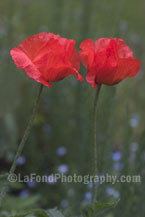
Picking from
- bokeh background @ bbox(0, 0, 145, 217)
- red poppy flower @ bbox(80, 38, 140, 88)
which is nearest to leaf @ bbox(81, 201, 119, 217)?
red poppy flower @ bbox(80, 38, 140, 88)

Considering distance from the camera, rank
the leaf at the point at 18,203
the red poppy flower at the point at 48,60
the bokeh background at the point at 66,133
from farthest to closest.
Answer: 1. the leaf at the point at 18,203
2. the bokeh background at the point at 66,133
3. the red poppy flower at the point at 48,60

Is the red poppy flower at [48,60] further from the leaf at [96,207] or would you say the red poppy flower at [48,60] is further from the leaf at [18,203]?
the leaf at [18,203]

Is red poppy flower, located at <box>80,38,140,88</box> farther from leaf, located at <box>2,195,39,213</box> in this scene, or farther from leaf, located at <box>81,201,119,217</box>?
leaf, located at <box>2,195,39,213</box>

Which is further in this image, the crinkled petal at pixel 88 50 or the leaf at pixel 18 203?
the leaf at pixel 18 203

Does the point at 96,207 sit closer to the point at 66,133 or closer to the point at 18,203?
the point at 18,203

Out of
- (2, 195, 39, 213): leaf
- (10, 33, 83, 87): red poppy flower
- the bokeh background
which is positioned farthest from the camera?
(2, 195, 39, 213): leaf

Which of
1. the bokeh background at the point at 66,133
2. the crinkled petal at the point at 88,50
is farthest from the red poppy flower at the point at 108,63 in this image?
the bokeh background at the point at 66,133

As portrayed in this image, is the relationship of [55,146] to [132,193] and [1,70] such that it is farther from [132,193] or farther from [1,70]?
[132,193]
